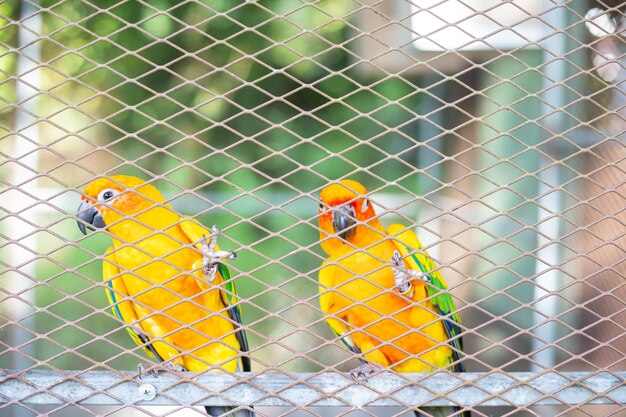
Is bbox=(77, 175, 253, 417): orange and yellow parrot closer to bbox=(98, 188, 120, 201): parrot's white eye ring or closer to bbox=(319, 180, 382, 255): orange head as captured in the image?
bbox=(98, 188, 120, 201): parrot's white eye ring

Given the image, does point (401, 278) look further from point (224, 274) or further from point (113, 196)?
point (113, 196)

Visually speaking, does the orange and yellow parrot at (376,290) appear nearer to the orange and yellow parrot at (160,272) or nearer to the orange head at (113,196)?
the orange and yellow parrot at (160,272)

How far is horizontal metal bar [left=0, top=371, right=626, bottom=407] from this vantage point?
0.97m

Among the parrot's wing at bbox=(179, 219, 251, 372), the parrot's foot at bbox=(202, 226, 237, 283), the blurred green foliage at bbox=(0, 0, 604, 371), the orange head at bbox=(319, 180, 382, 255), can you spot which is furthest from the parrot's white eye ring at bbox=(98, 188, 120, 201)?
the blurred green foliage at bbox=(0, 0, 604, 371)

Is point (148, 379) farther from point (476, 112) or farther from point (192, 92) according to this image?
point (476, 112)

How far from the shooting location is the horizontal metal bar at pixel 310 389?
0.97m

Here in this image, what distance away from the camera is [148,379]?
997mm

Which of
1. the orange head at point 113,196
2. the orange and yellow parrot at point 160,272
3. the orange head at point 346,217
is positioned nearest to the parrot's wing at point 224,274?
the orange and yellow parrot at point 160,272

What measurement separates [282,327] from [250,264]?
1.06 feet

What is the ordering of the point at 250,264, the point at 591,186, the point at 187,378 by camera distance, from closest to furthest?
the point at 187,378
the point at 591,186
the point at 250,264

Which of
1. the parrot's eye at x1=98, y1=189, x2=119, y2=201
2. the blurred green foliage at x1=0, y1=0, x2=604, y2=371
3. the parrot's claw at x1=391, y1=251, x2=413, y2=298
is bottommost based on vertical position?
the blurred green foliage at x1=0, y1=0, x2=604, y2=371

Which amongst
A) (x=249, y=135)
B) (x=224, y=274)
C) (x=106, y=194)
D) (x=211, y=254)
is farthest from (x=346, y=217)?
(x=249, y=135)

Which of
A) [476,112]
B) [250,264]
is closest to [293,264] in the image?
[250,264]

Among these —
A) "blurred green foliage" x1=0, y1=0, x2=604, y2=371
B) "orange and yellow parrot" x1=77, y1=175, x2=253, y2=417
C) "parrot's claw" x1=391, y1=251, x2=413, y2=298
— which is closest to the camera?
"parrot's claw" x1=391, y1=251, x2=413, y2=298
